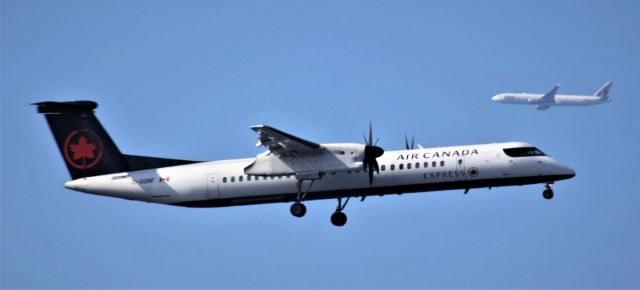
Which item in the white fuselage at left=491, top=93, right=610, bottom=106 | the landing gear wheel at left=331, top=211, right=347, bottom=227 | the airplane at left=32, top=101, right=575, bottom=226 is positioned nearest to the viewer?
the airplane at left=32, top=101, right=575, bottom=226

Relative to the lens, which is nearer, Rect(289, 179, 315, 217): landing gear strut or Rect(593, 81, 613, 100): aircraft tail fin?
Rect(289, 179, 315, 217): landing gear strut

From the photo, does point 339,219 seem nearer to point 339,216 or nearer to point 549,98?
point 339,216

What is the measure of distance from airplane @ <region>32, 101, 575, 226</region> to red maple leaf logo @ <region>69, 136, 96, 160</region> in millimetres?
115

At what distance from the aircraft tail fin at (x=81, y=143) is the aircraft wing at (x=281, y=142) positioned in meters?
7.08

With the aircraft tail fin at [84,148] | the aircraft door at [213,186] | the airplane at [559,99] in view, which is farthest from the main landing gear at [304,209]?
the airplane at [559,99]

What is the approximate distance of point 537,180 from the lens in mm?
35594

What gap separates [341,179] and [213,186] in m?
5.20

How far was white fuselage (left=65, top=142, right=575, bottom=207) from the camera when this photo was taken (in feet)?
116

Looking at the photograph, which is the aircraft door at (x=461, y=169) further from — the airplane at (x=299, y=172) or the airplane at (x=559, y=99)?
the airplane at (x=559, y=99)

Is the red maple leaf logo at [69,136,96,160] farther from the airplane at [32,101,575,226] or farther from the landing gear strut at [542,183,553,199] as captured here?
the landing gear strut at [542,183,553,199]

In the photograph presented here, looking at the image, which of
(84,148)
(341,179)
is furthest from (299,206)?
(84,148)

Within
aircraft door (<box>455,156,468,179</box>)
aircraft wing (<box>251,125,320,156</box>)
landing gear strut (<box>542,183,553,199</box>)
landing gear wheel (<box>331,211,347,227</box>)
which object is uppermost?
aircraft wing (<box>251,125,320,156</box>)

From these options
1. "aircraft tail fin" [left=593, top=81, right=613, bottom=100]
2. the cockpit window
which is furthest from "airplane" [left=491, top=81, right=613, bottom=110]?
the cockpit window

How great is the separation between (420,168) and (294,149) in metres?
4.75
